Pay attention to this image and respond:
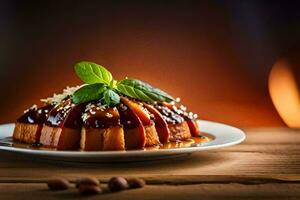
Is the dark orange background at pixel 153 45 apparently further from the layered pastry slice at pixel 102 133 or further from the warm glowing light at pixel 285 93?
the layered pastry slice at pixel 102 133

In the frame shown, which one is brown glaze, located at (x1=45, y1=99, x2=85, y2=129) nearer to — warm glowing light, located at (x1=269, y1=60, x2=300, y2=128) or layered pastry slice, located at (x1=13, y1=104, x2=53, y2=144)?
layered pastry slice, located at (x1=13, y1=104, x2=53, y2=144)

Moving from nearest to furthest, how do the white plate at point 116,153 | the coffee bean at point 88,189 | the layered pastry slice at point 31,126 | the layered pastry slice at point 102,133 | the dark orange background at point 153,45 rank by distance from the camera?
the coffee bean at point 88,189 < the white plate at point 116,153 < the layered pastry slice at point 102,133 < the layered pastry slice at point 31,126 < the dark orange background at point 153,45

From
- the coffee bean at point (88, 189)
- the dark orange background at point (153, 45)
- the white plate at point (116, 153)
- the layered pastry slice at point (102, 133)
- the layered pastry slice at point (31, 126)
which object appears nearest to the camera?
the coffee bean at point (88, 189)

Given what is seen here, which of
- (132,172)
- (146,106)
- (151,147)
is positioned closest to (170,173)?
(132,172)

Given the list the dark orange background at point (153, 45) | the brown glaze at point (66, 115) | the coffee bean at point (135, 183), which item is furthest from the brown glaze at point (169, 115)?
the dark orange background at point (153, 45)

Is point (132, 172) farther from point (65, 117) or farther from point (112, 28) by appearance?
point (112, 28)

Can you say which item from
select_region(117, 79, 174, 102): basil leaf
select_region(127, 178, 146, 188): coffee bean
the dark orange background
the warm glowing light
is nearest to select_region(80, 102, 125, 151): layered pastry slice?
select_region(117, 79, 174, 102): basil leaf

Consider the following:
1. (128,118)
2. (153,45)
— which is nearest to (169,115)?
(128,118)
